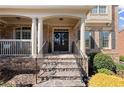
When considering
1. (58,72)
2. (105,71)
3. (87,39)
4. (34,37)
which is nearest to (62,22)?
(87,39)

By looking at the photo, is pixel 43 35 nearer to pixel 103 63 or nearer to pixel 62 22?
pixel 62 22

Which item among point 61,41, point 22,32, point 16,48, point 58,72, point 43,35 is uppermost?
point 22,32

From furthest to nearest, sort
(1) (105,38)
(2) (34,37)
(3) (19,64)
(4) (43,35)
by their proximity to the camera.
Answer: (1) (105,38) → (4) (43,35) → (2) (34,37) → (3) (19,64)

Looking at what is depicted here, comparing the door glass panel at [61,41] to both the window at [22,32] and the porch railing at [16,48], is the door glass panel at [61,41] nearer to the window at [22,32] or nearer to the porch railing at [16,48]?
the window at [22,32]

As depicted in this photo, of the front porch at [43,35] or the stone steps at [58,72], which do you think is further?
the front porch at [43,35]

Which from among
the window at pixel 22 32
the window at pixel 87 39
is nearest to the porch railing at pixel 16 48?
the window at pixel 22 32

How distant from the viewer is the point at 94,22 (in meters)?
21.2

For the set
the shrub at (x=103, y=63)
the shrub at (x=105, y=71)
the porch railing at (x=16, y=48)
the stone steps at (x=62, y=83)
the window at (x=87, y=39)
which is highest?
the window at (x=87, y=39)

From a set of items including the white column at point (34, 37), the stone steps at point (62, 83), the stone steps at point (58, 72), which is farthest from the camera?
the white column at point (34, 37)

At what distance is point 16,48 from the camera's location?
16219mm

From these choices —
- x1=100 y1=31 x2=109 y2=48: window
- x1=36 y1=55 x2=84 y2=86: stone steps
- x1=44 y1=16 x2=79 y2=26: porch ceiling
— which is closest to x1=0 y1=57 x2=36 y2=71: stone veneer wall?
x1=36 y1=55 x2=84 y2=86: stone steps

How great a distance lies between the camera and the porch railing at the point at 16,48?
629 inches

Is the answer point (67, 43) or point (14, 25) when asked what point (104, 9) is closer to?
point (67, 43)

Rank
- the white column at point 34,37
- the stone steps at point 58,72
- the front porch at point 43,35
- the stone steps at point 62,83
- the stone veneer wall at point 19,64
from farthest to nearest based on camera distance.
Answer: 1. the front porch at point 43,35
2. the white column at point 34,37
3. the stone veneer wall at point 19,64
4. the stone steps at point 58,72
5. the stone steps at point 62,83
